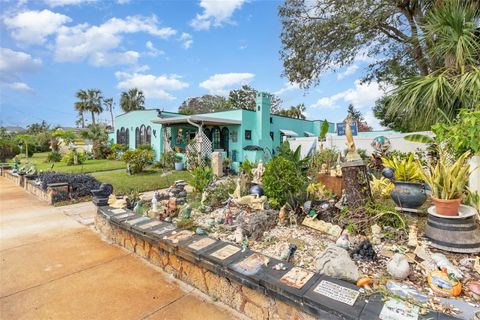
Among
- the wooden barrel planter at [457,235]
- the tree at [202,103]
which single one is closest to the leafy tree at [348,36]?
the wooden barrel planter at [457,235]

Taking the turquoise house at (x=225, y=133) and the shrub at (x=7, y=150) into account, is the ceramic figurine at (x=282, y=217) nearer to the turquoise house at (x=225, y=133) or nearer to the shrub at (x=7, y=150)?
the turquoise house at (x=225, y=133)

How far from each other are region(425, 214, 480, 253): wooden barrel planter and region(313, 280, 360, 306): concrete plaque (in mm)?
1913

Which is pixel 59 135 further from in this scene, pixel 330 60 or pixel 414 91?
pixel 414 91

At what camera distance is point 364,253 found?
2637mm

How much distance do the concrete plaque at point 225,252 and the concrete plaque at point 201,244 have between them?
0.21 m

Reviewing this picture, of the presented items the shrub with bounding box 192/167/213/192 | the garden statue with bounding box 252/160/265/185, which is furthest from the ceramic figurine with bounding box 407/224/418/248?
the shrub with bounding box 192/167/213/192

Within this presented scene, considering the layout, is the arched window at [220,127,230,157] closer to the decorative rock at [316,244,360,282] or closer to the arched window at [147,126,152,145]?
the arched window at [147,126,152,145]

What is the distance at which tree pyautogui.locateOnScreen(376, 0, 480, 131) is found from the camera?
4469mm

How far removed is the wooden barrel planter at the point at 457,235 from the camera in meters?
2.67

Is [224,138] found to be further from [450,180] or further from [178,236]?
[450,180]

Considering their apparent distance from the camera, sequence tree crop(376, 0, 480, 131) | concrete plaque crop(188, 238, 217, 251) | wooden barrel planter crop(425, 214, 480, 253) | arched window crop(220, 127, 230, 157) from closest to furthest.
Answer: concrete plaque crop(188, 238, 217, 251) → wooden barrel planter crop(425, 214, 480, 253) → tree crop(376, 0, 480, 131) → arched window crop(220, 127, 230, 157)

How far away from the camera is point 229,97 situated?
92.3 feet

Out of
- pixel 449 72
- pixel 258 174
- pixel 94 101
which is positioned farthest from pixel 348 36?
pixel 94 101

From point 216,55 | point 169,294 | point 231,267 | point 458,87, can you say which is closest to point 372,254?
point 231,267
